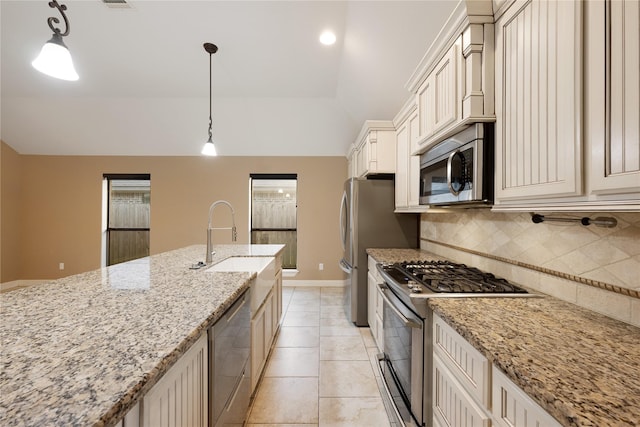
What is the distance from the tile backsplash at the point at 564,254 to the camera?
101cm

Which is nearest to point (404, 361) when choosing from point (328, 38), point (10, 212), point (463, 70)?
point (463, 70)

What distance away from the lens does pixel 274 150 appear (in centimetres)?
488

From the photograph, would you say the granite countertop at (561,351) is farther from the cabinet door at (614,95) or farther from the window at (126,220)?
the window at (126,220)

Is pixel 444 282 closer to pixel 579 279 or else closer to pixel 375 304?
pixel 579 279

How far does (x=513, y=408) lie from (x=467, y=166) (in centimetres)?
102

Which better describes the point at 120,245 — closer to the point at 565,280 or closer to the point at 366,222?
the point at 366,222

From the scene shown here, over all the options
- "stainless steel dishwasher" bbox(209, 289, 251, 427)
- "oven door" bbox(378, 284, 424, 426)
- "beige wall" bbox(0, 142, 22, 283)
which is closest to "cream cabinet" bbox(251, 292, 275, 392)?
"stainless steel dishwasher" bbox(209, 289, 251, 427)

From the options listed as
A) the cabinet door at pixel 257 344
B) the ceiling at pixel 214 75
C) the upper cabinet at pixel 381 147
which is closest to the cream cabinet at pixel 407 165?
the upper cabinet at pixel 381 147

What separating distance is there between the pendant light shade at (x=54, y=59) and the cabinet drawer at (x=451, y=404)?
247cm

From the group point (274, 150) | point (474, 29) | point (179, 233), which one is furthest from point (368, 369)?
point (179, 233)

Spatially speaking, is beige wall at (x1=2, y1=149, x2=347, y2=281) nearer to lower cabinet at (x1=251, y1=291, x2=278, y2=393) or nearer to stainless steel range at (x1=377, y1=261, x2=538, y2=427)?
lower cabinet at (x1=251, y1=291, x2=278, y2=393)

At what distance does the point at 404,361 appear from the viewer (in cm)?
162

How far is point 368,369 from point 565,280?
1603mm

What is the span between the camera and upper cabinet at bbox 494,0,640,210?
28.1 inches
